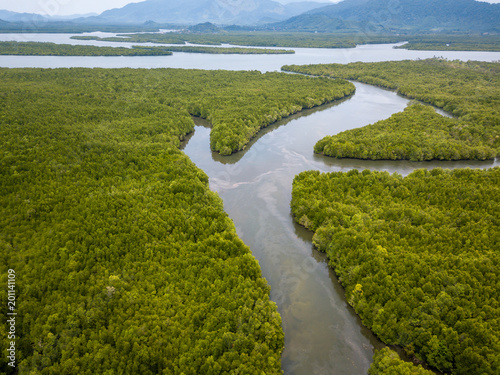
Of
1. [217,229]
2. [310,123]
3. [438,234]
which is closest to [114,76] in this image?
[310,123]

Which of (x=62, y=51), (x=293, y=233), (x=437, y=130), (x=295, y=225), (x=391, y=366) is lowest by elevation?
(x=391, y=366)

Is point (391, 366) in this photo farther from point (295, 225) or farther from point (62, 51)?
point (62, 51)

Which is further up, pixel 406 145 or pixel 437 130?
pixel 437 130

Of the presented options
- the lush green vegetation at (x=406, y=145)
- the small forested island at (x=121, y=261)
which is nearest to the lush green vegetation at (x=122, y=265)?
the small forested island at (x=121, y=261)

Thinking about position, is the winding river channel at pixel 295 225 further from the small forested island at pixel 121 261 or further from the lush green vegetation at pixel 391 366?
the small forested island at pixel 121 261

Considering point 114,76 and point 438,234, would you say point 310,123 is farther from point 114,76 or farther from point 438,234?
point 114,76

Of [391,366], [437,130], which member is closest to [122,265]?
[391,366]

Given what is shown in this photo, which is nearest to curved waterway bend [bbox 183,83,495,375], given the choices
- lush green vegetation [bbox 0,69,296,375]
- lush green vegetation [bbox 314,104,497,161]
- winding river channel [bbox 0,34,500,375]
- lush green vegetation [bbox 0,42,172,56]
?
winding river channel [bbox 0,34,500,375]
